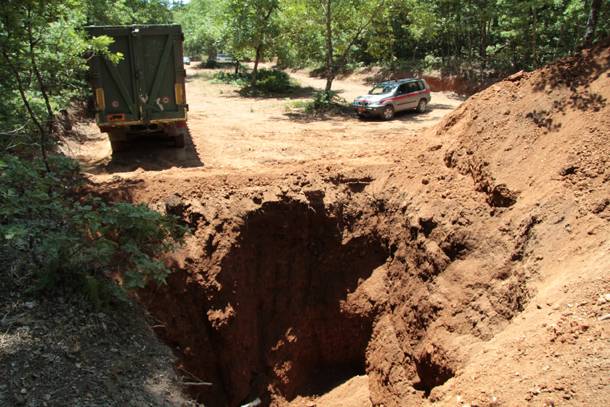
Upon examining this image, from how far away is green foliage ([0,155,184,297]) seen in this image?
515cm

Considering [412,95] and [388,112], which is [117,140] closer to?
[388,112]

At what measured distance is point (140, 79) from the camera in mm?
10898

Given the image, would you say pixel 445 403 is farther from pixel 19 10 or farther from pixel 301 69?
pixel 301 69

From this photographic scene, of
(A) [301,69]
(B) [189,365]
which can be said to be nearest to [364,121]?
(B) [189,365]

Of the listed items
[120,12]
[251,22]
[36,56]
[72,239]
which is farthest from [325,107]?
[72,239]

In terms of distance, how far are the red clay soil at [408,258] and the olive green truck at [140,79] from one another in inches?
108

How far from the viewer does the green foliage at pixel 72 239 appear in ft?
16.9

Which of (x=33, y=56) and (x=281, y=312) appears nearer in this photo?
(x=33, y=56)

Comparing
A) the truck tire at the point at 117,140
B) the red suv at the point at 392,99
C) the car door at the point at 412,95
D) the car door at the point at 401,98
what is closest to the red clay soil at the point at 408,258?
the truck tire at the point at 117,140

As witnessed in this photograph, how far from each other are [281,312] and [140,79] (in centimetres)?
598

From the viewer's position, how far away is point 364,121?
19703 mm

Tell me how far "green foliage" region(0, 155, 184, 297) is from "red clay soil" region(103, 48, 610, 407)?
5.41 feet

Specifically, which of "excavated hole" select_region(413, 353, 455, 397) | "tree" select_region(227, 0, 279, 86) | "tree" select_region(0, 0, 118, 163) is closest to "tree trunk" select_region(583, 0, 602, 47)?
"excavated hole" select_region(413, 353, 455, 397)

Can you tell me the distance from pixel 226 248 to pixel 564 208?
5144 millimetres
